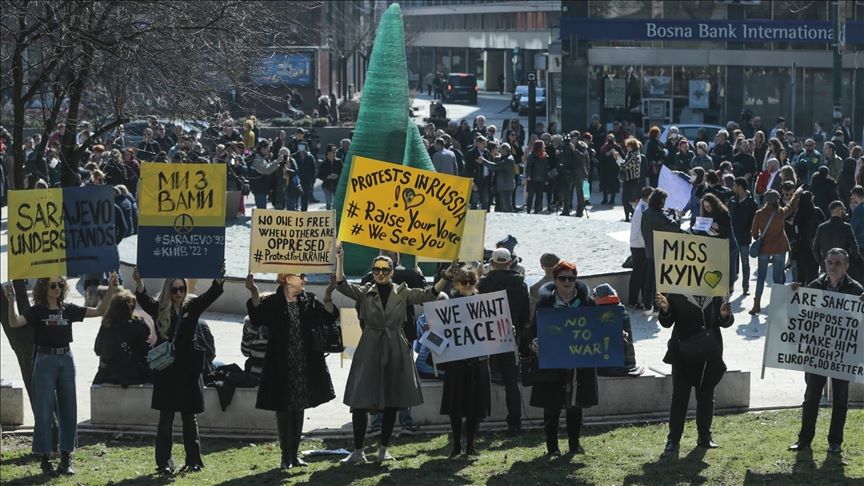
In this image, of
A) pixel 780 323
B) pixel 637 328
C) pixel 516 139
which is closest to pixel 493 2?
pixel 516 139

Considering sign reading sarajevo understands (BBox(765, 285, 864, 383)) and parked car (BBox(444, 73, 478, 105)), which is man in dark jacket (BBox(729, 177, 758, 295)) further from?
parked car (BBox(444, 73, 478, 105))

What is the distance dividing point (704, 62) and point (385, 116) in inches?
1171

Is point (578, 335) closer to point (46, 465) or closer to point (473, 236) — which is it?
point (46, 465)

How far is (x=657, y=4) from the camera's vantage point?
45.7 meters

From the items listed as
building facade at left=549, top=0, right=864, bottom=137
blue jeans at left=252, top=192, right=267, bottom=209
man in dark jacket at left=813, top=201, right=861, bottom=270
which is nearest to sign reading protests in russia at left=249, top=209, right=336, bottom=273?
man in dark jacket at left=813, top=201, right=861, bottom=270

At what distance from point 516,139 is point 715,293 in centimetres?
1947

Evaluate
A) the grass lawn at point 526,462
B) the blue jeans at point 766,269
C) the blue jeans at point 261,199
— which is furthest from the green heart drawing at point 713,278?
the blue jeans at point 261,199

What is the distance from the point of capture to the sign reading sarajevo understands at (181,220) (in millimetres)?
12180

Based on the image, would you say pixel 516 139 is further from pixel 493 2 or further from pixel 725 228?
pixel 493 2

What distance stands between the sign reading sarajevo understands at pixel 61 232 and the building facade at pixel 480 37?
6547 cm

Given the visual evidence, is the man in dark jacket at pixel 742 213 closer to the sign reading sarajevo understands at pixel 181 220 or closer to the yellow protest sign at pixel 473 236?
the yellow protest sign at pixel 473 236

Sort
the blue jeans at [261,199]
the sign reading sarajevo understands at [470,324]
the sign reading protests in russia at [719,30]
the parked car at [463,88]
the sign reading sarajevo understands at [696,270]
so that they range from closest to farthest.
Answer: the sign reading sarajevo understands at [696,270] → the sign reading sarajevo understands at [470,324] → the blue jeans at [261,199] → the sign reading protests in russia at [719,30] → the parked car at [463,88]

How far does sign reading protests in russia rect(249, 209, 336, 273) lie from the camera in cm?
1307

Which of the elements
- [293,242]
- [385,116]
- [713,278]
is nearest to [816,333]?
[713,278]
